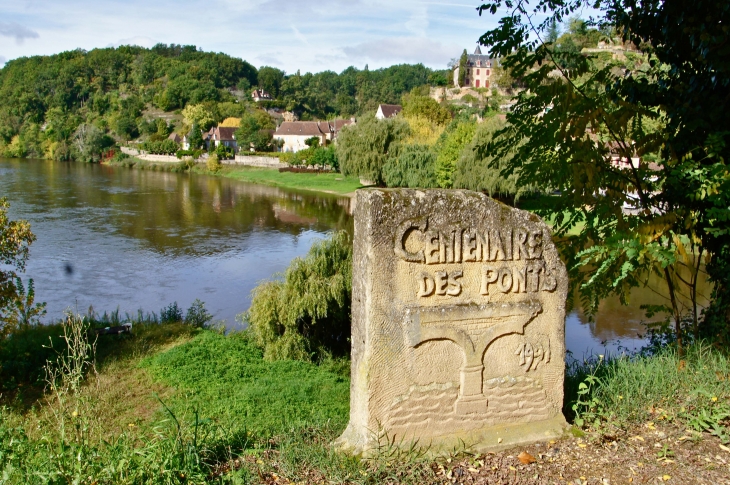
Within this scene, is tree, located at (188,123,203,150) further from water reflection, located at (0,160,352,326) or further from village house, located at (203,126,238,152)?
water reflection, located at (0,160,352,326)

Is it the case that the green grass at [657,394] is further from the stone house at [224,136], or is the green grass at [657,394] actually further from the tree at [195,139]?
the stone house at [224,136]

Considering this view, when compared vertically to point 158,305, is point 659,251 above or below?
above

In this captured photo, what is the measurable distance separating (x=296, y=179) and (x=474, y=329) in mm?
48587

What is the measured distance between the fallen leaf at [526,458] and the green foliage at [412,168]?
30.9m

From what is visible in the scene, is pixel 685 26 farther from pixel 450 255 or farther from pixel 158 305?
pixel 158 305

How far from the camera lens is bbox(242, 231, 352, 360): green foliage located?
48.2ft

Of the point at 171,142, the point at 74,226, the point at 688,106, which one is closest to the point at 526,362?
the point at 688,106

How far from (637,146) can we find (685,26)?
1.21 meters

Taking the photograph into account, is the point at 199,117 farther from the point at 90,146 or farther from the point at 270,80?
the point at 270,80

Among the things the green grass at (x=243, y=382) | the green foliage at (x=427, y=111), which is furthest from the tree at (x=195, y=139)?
the green grass at (x=243, y=382)

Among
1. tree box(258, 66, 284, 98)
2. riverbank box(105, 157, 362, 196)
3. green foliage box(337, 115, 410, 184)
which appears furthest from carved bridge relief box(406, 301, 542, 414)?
tree box(258, 66, 284, 98)

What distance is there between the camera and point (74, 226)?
97.4ft

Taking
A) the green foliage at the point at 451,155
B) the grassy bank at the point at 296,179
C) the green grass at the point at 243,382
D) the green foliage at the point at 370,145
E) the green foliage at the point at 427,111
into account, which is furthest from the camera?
the green foliage at the point at 427,111

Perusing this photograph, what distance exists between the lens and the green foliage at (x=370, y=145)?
1587 inches
